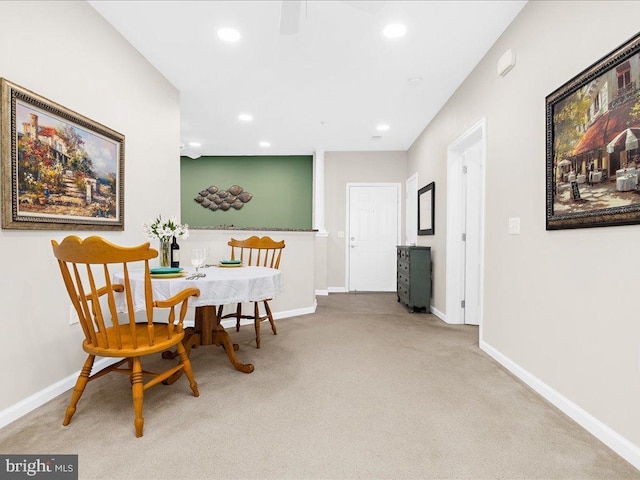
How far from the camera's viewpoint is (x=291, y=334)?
11.1ft

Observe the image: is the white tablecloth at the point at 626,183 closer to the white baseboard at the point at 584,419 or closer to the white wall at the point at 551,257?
the white wall at the point at 551,257

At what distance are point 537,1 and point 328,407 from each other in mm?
2964

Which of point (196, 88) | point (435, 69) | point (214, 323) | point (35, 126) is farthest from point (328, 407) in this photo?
point (196, 88)

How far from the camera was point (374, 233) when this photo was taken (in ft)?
20.1

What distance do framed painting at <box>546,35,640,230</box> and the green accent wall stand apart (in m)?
4.81

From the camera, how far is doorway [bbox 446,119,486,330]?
3.80 meters

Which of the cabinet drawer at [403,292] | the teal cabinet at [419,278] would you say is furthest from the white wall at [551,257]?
the cabinet drawer at [403,292]

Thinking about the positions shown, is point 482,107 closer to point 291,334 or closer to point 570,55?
point 570,55

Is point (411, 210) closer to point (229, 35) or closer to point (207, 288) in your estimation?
point (229, 35)

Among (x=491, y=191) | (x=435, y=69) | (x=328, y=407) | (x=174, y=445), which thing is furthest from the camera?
(x=435, y=69)

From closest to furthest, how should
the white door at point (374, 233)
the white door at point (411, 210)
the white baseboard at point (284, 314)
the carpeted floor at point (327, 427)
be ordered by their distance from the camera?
1. the carpeted floor at point (327, 427)
2. the white baseboard at point (284, 314)
3. the white door at point (411, 210)
4. the white door at point (374, 233)

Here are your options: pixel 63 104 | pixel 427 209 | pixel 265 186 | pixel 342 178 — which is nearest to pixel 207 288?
pixel 63 104

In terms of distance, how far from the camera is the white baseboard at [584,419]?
146 centimetres

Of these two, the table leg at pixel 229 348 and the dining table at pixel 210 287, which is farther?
the table leg at pixel 229 348
